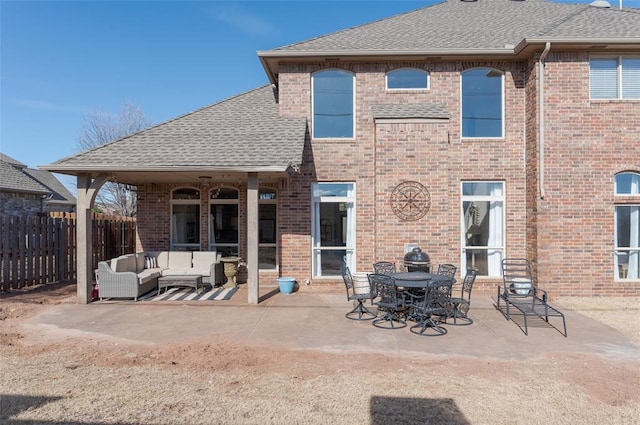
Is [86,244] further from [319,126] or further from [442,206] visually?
[442,206]

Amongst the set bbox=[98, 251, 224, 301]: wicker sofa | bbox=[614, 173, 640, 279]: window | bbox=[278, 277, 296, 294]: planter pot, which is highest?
bbox=[614, 173, 640, 279]: window

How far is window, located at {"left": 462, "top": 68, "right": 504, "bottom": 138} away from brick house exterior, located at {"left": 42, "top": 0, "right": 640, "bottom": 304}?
178mm

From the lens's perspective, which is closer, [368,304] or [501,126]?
[368,304]

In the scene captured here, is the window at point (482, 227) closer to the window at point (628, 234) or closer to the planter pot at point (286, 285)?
the window at point (628, 234)

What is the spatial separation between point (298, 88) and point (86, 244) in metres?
6.11

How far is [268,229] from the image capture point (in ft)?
34.3

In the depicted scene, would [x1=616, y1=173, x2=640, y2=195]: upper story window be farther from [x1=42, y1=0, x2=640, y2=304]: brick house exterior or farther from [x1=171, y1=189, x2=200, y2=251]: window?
[x1=171, y1=189, x2=200, y2=251]: window

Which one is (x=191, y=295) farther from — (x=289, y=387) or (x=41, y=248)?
(x=289, y=387)

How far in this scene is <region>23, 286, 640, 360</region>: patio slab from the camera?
5453 millimetres

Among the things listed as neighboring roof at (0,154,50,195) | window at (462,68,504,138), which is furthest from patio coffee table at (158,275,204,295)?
neighboring roof at (0,154,50,195)

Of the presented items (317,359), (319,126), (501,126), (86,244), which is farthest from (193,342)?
(501,126)

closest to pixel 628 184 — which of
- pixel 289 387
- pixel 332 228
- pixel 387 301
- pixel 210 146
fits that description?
pixel 387 301

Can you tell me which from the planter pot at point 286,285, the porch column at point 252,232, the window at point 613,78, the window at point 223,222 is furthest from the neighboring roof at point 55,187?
the window at point 613,78

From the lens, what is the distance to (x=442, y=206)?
9.29m
